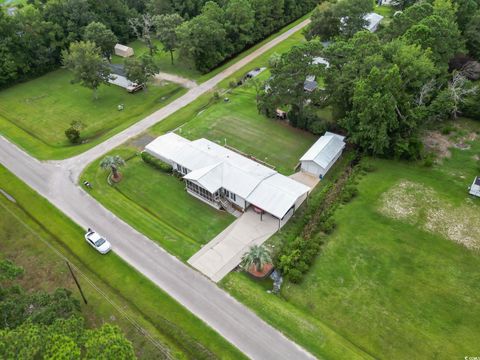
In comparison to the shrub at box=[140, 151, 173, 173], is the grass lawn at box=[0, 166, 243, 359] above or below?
below

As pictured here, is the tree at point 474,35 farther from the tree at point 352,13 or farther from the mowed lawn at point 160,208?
the mowed lawn at point 160,208

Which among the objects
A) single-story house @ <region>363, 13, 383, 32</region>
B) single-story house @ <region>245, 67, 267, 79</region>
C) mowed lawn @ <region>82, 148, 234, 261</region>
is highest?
single-story house @ <region>363, 13, 383, 32</region>

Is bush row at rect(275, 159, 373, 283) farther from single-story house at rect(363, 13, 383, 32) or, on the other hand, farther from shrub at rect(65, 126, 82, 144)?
single-story house at rect(363, 13, 383, 32)

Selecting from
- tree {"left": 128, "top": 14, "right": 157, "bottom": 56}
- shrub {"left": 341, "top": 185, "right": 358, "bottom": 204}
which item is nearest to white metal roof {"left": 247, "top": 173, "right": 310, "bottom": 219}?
shrub {"left": 341, "top": 185, "right": 358, "bottom": 204}

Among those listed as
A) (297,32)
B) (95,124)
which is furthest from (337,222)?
(297,32)

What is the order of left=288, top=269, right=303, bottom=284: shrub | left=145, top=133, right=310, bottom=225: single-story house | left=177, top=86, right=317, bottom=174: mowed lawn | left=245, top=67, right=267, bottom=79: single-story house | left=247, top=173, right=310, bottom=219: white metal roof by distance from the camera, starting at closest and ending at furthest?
left=288, top=269, right=303, bottom=284: shrub → left=247, top=173, right=310, bottom=219: white metal roof → left=145, top=133, right=310, bottom=225: single-story house → left=177, top=86, right=317, bottom=174: mowed lawn → left=245, top=67, right=267, bottom=79: single-story house

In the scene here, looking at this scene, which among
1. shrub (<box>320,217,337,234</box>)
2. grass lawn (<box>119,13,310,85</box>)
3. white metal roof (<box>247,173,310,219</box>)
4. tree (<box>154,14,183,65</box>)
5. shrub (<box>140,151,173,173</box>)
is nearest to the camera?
shrub (<box>320,217,337,234</box>)

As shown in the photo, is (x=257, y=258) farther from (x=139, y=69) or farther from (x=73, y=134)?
(x=139, y=69)

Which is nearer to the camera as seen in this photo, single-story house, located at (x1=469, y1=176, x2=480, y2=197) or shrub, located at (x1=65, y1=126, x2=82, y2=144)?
single-story house, located at (x1=469, y1=176, x2=480, y2=197)
